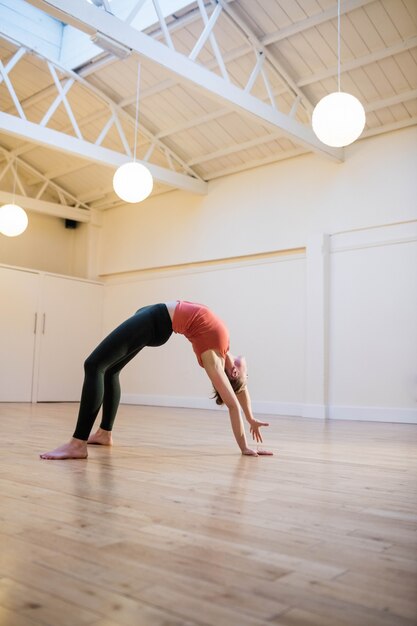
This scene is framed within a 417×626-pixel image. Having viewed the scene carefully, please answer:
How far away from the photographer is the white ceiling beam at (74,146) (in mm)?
6191

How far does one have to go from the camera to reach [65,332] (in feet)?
30.5

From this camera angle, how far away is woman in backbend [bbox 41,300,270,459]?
2.64 m

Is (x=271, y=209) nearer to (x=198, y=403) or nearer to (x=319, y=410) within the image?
(x=319, y=410)

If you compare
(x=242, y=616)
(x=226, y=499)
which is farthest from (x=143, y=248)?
(x=242, y=616)

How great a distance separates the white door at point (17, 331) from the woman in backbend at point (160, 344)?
19.9ft

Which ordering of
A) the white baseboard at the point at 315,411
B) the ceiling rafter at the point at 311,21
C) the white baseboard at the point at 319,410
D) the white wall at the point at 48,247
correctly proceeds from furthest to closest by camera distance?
the white wall at the point at 48,247, the white baseboard at the point at 315,411, the white baseboard at the point at 319,410, the ceiling rafter at the point at 311,21

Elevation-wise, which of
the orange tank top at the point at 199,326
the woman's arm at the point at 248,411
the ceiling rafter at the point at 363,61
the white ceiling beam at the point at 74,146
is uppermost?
the ceiling rafter at the point at 363,61

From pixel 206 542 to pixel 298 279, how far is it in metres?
6.08

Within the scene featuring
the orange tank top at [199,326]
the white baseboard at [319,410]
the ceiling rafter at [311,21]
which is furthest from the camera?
the white baseboard at [319,410]

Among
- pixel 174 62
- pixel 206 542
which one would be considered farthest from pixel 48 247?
pixel 206 542

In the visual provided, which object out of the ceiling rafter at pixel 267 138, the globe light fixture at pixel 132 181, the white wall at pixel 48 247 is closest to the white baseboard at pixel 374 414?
the ceiling rafter at pixel 267 138

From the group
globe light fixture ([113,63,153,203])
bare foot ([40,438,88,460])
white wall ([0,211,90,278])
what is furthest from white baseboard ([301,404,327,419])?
white wall ([0,211,90,278])

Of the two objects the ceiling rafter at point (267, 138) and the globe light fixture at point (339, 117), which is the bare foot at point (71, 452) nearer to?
the globe light fixture at point (339, 117)

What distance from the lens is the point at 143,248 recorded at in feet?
29.9
